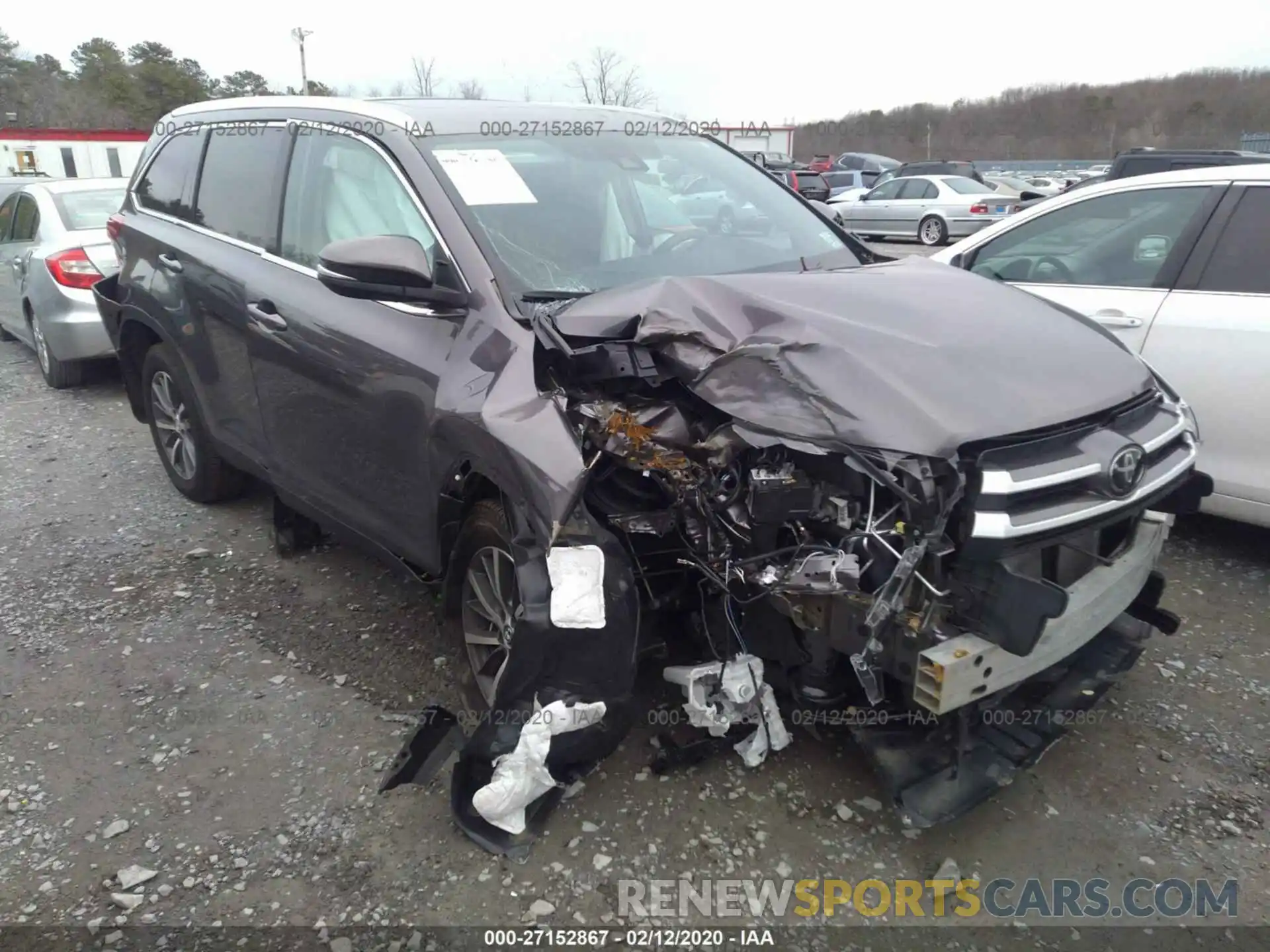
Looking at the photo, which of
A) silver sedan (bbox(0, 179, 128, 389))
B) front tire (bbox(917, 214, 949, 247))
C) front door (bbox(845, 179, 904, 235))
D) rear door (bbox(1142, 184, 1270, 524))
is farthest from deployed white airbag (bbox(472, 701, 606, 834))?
front door (bbox(845, 179, 904, 235))

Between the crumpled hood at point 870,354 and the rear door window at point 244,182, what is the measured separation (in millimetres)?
1749

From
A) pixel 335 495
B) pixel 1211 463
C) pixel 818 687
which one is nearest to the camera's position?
pixel 818 687

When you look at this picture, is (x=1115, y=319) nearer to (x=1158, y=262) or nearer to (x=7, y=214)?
(x=1158, y=262)

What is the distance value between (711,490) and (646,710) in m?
0.97

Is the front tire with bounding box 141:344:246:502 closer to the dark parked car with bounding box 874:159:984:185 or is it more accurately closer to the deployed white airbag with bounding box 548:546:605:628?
the deployed white airbag with bounding box 548:546:605:628

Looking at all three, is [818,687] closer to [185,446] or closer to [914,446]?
[914,446]

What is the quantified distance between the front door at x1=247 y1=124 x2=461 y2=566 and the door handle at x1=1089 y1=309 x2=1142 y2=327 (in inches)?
116

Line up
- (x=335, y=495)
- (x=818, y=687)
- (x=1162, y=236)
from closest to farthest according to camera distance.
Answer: (x=818, y=687), (x=335, y=495), (x=1162, y=236)

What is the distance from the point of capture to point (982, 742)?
2.54 meters

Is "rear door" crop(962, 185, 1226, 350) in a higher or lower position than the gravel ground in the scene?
Result: higher

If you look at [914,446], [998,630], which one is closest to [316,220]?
[914,446]

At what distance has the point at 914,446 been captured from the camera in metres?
2.10

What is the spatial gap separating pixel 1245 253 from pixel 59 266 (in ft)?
24.6

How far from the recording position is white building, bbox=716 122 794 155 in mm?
26109
